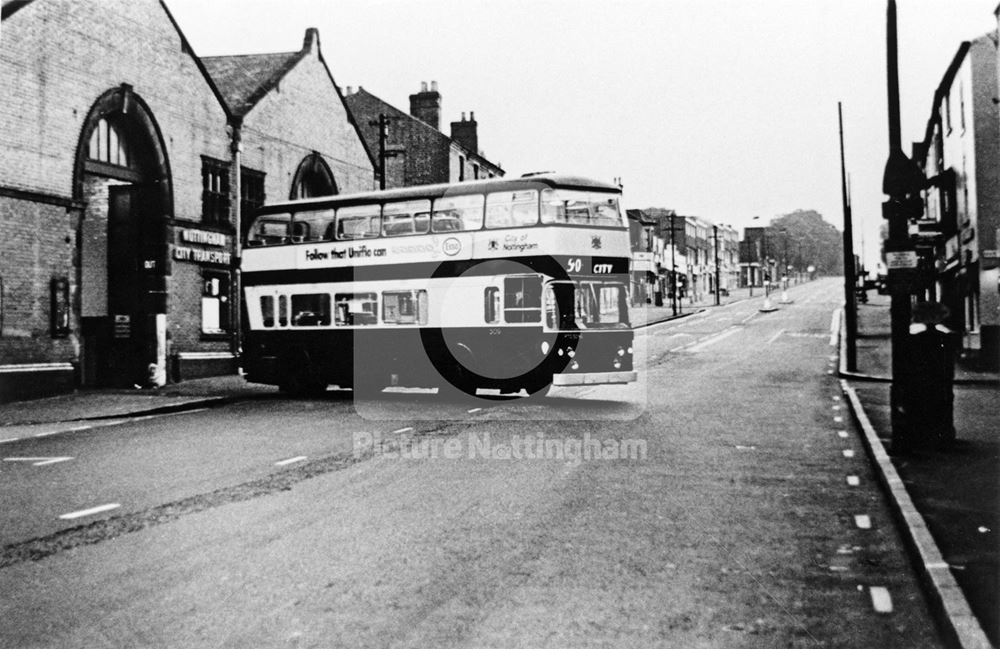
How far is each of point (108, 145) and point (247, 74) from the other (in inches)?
312

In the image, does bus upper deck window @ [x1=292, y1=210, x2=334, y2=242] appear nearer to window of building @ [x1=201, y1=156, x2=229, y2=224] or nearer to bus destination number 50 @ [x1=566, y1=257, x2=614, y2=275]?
bus destination number 50 @ [x1=566, y1=257, x2=614, y2=275]

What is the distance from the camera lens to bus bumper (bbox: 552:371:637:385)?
16.2 metres

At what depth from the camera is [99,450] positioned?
37.8 ft

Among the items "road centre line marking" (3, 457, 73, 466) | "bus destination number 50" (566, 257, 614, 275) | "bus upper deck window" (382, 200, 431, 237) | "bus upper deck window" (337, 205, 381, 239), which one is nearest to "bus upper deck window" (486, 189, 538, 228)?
"bus destination number 50" (566, 257, 614, 275)

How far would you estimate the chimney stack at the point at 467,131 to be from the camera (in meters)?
50.5

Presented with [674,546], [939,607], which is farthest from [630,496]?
[939,607]

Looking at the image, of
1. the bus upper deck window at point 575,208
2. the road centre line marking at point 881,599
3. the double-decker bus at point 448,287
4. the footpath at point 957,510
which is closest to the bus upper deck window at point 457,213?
the double-decker bus at point 448,287

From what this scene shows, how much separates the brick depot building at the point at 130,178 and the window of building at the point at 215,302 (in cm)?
4

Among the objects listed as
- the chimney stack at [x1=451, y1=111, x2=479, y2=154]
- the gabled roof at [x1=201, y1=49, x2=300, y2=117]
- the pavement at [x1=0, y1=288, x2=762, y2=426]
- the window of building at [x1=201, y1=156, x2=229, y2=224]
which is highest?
the chimney stack at [x1=451, y1=111, x2=479, y2=154]

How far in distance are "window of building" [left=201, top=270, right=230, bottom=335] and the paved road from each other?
35.6 ft

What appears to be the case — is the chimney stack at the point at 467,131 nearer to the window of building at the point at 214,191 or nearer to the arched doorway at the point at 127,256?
the window of building at the point at 214,191

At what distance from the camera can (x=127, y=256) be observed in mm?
22172

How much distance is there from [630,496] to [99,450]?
7325 mm

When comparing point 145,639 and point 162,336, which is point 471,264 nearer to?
point 162,336
